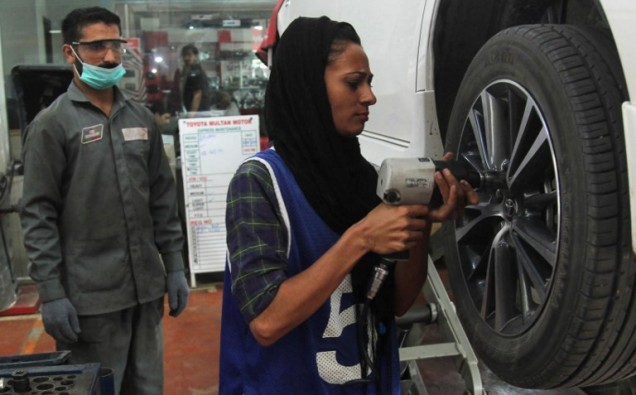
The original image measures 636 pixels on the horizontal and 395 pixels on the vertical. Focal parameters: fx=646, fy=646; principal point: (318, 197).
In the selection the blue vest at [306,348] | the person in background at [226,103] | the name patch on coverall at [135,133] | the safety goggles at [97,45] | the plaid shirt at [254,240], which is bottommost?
the blue vest at [306,348]

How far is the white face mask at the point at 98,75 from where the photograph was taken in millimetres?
2357

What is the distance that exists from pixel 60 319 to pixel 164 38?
4808 millimetres

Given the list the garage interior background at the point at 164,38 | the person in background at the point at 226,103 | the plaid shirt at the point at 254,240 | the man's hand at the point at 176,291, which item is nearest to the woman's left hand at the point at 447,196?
the plaid shirt at the point at 254,240

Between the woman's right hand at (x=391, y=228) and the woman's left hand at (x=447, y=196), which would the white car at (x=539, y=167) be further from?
the woman's right hand at (x=391, y=228)

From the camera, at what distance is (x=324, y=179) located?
1.33 meters

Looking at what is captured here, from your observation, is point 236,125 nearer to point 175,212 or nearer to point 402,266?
point 175,212

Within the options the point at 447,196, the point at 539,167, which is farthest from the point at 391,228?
the point at 539,167

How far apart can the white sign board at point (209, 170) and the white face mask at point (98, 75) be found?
104 inches

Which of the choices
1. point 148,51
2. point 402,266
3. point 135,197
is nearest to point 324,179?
point 402,266

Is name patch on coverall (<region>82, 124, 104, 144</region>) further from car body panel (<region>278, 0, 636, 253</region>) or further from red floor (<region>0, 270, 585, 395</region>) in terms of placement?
red floor (<region>0, 270, 585, 395</region>)

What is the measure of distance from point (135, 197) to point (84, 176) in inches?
8.0

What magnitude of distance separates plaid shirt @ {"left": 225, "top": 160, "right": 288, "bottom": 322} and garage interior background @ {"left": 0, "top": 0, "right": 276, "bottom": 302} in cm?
495

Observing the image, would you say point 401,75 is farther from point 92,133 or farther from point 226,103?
point 226,103

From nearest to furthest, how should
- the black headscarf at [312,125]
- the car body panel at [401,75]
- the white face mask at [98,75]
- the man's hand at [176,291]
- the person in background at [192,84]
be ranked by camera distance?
the black headscarf at [312,125] < the car body panel at [401,75] < the white face mask at [98,75] < the man's hand at [176,291] < the person in background at [192,84]
